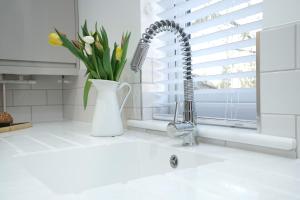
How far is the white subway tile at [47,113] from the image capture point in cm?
181

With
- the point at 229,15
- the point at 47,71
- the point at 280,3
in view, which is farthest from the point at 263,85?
the point at 47,71

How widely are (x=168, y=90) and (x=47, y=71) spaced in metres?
0.75

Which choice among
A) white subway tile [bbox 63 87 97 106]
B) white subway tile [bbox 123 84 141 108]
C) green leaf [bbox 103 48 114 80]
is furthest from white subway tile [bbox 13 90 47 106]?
green leaf [bbox 103 48 114 80]

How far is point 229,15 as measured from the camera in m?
0.90

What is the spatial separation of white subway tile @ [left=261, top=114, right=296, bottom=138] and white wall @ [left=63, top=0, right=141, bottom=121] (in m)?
0.63

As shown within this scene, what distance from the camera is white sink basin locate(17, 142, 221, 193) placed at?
78 cm

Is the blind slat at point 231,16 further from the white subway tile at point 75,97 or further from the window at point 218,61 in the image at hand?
the white subway tile at point 75,97

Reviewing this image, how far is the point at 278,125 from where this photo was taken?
0.67 metres

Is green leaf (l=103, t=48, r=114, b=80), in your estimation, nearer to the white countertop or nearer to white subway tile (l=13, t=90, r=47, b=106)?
the white countertop

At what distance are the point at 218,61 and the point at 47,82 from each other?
1.27m

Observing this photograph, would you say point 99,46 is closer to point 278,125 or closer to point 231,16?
point 231,16

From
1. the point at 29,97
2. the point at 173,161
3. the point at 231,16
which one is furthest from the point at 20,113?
the point at 231,16

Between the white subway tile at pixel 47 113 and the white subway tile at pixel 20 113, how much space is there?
1.3 inches

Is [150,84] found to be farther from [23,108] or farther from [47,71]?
[23,108]
